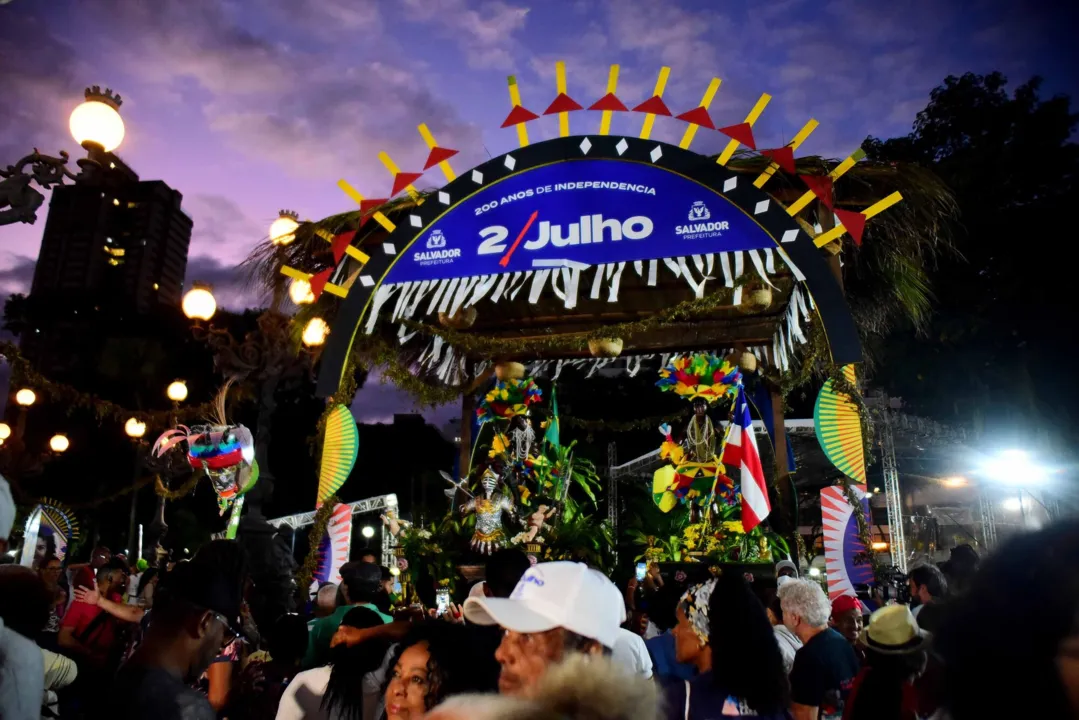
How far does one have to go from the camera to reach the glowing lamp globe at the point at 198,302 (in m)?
10.2

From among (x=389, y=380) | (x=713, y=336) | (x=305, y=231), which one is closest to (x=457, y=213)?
(x=305, y=231)

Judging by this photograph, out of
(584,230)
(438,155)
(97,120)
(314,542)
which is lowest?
(314,542)

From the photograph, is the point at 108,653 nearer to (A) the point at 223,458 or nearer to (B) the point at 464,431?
(A) the point at 223,458

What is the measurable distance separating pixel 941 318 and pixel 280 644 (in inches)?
629

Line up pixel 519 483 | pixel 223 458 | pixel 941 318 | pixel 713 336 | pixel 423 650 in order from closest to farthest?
1. pixel 423 650
2. pixel 223 458
3. pixel 519 483
4. pixel 713 336
5. pixel 941 318

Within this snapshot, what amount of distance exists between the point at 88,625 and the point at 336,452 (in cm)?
310

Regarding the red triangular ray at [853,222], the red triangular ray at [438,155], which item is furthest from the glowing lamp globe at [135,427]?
the red triangular ray at [853,222]

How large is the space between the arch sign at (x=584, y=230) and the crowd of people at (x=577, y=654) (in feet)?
11.6

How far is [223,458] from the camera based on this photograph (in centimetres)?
909

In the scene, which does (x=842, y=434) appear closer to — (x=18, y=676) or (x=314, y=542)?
(x=314, y=542)

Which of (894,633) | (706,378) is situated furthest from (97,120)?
(706,378)

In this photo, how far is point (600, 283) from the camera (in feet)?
27.1

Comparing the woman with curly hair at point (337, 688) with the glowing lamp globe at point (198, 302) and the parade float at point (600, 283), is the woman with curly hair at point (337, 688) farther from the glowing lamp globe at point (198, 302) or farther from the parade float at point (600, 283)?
the glowing lamp globe at point (198, 302)

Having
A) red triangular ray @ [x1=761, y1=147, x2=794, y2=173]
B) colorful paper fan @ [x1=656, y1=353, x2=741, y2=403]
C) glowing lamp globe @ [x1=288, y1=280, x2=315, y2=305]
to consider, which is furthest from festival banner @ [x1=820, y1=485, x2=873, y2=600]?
glowing lamp globe @ [x1=288, y1=280, x2=315, y2=305]
